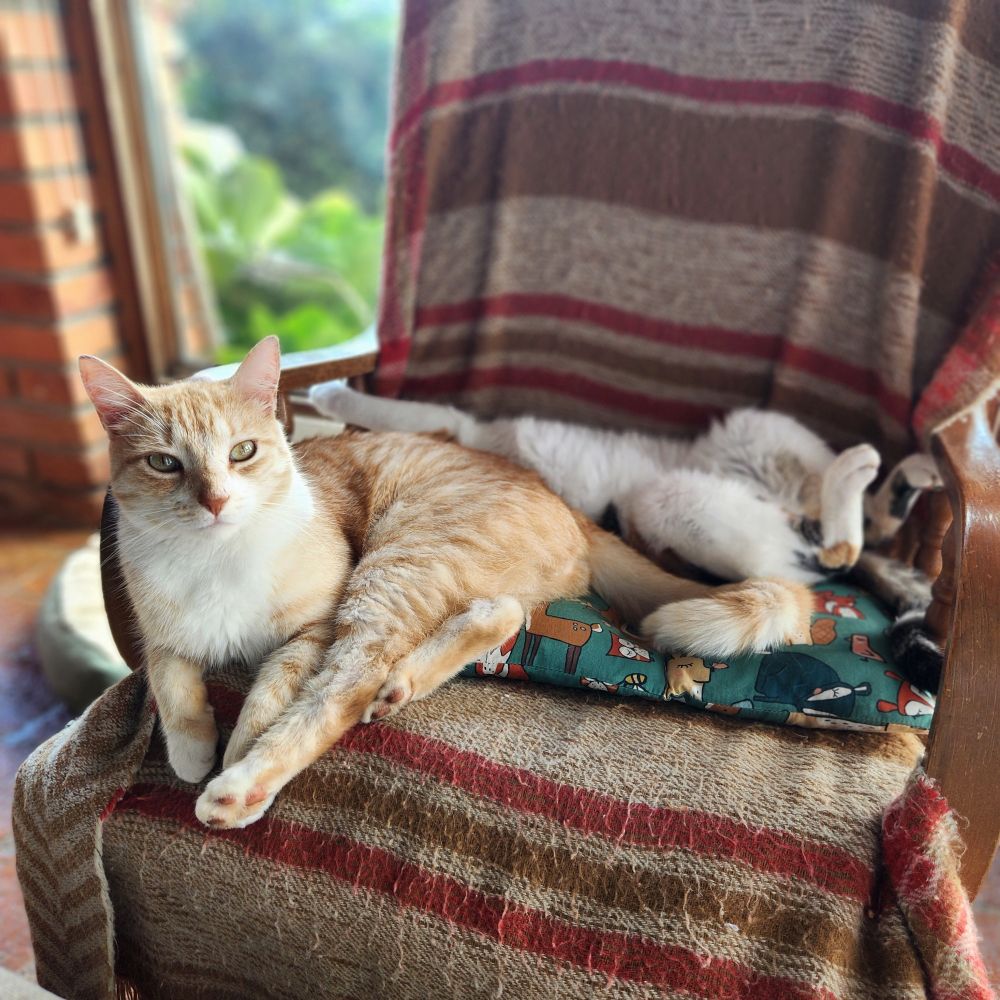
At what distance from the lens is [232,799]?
103 centimetres

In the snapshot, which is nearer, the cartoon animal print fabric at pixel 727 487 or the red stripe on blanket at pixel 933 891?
the red stripe on blanket at pixel 933 891

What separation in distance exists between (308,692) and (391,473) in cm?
43

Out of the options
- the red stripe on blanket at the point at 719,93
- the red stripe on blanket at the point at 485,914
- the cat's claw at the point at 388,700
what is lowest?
the red stripe on blanket at the point at 485,914

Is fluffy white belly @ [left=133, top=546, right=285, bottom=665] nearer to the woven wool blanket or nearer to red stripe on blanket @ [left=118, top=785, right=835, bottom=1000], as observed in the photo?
the woven wool blanket

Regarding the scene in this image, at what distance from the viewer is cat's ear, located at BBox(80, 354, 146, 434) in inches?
42.5

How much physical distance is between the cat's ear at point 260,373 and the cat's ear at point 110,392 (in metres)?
0.13

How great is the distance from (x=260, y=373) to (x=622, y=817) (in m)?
0.73

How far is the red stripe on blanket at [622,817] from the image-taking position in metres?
1.00

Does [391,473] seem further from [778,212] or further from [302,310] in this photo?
[302,310]

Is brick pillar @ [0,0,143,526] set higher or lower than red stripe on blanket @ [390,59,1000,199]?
lower

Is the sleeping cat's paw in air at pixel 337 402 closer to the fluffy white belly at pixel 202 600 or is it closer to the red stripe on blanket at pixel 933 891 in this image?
the fluffy white belly at pixel 202 600

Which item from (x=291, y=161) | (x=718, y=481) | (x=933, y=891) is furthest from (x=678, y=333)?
(x=291, y=161)

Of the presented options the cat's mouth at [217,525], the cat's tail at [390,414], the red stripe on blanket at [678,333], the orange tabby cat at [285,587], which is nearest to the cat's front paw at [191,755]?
the orange tabby cat at [285,587]

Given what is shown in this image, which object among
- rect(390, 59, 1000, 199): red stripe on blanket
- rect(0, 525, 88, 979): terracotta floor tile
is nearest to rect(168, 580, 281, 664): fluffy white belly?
rect(0, 525, 88, 979): terracotta floor tile
